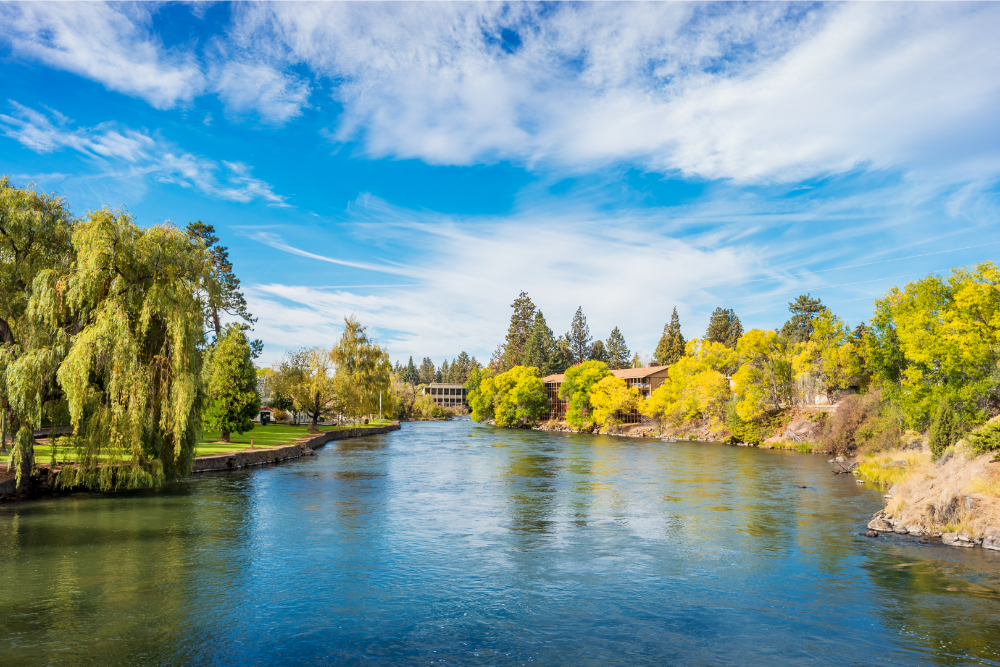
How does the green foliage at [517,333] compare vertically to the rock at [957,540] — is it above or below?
above

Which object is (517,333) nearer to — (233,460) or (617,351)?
(617,351)

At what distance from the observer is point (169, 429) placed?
2838 cm

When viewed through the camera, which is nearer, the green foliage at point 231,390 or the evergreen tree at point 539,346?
the green foliage at point 231,390

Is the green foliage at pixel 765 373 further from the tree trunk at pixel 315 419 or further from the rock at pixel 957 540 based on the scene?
the rock at pixel 957 540

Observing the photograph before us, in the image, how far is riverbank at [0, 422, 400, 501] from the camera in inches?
1070

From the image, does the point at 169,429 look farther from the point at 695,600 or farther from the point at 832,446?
the point at 832,446

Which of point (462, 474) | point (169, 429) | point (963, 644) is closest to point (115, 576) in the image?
point (169, 429)

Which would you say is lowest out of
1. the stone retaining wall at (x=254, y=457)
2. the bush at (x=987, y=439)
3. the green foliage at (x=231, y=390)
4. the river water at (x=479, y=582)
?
the river water at (x=479, y=582)

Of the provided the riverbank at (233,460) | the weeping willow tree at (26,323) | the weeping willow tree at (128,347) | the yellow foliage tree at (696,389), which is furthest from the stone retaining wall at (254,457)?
the yellow foliage tree at (696,389)

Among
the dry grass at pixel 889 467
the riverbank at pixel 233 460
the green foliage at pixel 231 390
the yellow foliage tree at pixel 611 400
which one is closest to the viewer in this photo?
the riverbank at pixel 233 460

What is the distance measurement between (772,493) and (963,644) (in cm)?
2038

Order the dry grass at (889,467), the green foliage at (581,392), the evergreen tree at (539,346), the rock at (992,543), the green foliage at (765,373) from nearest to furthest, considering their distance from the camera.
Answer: the rock at (992,543) < the dry grass at (889,467) < the green foliage at (765,373) < the green foliage at (581,392) < the evergreen tree at (539,346)

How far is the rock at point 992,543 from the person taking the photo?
20.2m

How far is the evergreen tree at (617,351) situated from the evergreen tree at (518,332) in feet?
81.0
